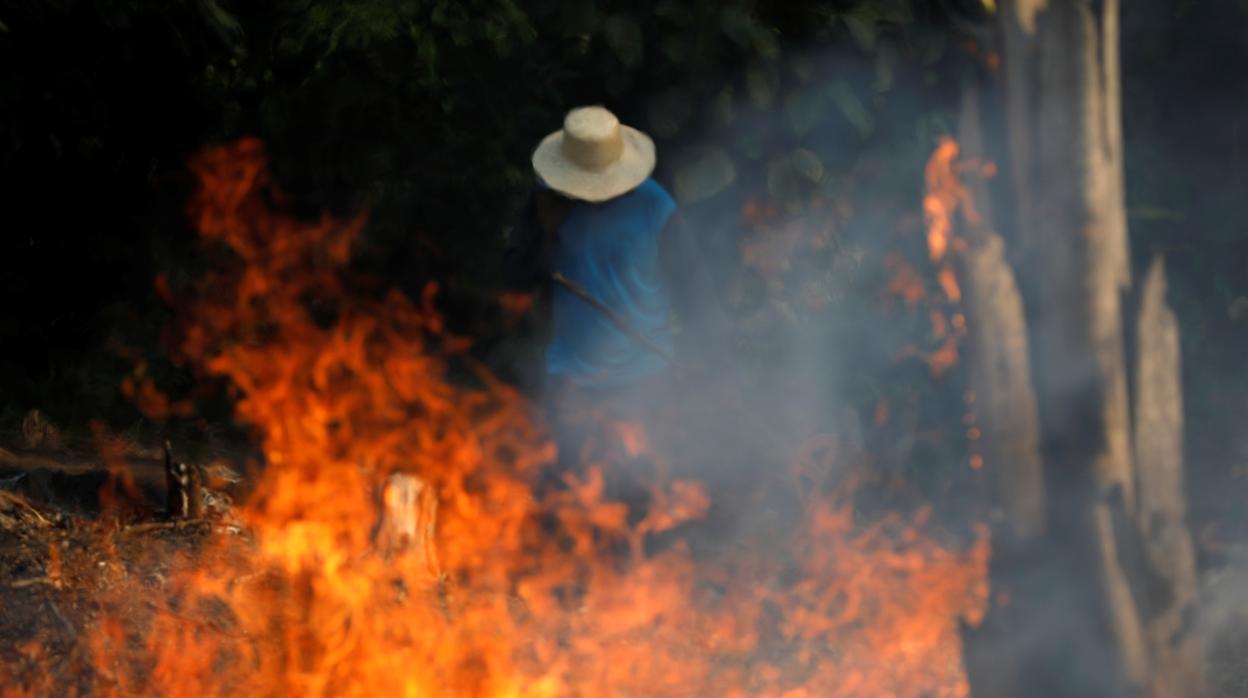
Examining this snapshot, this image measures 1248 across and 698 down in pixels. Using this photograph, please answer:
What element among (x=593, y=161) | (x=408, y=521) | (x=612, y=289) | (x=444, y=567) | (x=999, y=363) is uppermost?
(x=999, y=363)

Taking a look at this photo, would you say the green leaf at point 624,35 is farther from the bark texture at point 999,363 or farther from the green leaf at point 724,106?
the bark texture at point 999,363

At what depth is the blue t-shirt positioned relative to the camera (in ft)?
17.8

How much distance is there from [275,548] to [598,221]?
6.38 feet

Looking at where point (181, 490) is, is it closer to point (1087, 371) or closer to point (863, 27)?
point (863, 27)

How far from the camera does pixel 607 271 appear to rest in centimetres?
549

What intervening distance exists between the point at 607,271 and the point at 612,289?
0.08 m

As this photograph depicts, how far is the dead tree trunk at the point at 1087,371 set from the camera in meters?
3.31

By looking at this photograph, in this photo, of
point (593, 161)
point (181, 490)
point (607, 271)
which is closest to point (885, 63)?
point (593, 161)

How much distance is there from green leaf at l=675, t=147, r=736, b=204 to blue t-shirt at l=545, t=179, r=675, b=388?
0.41 metres

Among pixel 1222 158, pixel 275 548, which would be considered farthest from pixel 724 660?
pixel 1222 158

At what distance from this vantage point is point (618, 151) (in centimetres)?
535

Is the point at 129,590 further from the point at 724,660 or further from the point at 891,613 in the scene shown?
the point at 891,613

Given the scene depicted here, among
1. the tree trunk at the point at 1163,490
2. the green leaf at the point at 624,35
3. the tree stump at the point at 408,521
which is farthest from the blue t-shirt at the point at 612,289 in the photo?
the tree trunk at the point at 1163,490

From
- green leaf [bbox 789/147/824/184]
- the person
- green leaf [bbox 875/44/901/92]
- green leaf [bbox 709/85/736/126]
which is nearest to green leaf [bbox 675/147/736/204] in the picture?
green leaf [bbox 709/85/736/126]
